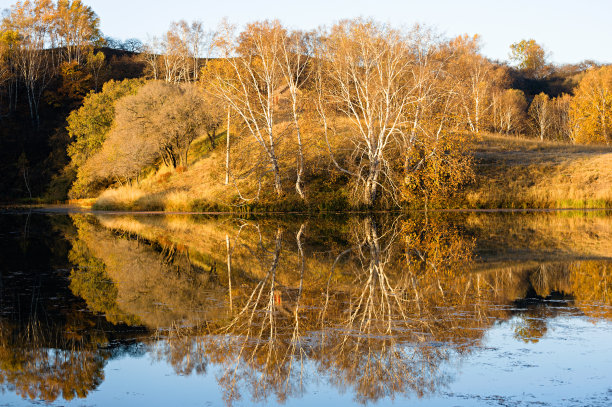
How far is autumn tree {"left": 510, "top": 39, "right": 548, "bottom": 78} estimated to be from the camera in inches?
4321

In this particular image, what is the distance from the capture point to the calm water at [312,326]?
6571 millimetres

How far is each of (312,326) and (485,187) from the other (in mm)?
32805

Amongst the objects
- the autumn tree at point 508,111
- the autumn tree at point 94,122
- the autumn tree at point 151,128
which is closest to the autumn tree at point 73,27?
the autumn tree at point 94,122

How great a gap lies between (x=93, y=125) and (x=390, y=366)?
56447mm

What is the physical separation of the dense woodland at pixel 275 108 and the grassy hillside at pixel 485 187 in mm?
1018

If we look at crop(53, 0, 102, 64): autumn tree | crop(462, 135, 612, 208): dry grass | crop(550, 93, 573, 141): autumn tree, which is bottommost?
crop(462, 135, 612, 208): dry grass

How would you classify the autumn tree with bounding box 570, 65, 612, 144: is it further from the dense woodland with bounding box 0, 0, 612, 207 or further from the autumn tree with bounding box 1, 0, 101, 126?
the autumn tree with bounding box 1, 0, 101, 126

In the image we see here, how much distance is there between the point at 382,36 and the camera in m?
32.2

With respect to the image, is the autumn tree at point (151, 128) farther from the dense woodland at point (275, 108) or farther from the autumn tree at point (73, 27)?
the autumn tree at point (73, 27)

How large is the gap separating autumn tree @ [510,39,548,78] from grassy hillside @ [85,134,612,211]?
64.3 metres

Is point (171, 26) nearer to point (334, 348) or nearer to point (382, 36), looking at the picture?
point (382, 36)

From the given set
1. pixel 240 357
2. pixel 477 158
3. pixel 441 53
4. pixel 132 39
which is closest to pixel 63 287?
pixel 240 357

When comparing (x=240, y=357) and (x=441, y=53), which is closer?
(x=240, y=357)

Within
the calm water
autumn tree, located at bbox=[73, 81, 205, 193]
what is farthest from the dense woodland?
the calm water
